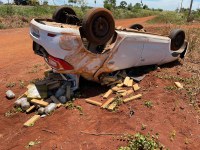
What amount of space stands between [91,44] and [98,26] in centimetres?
42

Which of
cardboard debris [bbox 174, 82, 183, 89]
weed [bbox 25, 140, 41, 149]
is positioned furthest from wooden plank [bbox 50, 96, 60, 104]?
cardboard debris [bbox 174, 82, 183, 89]

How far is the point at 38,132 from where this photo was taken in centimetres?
473

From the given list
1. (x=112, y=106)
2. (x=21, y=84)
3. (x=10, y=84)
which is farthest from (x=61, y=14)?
(x=112, y=106)

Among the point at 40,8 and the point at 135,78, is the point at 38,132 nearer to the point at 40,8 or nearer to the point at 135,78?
the point at 135,78

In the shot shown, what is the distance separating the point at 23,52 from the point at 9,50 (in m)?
0.75

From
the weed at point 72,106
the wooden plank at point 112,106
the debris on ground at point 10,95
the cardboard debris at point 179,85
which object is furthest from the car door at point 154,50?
the debris on ground at point 10,95

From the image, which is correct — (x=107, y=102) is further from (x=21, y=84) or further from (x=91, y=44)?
(x=21, y=84)

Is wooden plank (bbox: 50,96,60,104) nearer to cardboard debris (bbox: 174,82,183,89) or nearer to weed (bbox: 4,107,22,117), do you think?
weed (bbox: 4,107,22,117)

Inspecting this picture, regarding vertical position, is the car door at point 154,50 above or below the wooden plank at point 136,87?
above

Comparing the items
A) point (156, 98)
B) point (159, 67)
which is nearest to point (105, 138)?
point (156, 98)

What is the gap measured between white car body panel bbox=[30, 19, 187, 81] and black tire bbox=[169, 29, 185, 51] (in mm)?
266

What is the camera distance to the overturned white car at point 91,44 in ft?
17.1

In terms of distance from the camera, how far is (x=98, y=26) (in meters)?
5.41

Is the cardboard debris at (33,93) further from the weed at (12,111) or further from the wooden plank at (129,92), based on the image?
the wooden plank at (129,92)
